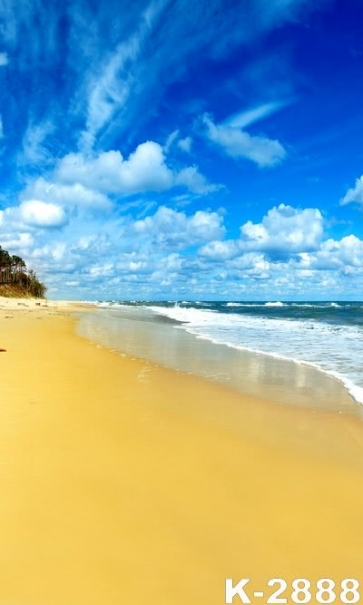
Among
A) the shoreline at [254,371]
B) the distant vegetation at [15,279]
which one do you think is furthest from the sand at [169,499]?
the distant vegetation at [15,279]

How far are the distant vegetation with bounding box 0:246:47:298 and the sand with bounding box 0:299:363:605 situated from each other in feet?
325

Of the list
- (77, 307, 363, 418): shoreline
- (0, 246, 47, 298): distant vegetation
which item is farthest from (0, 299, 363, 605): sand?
(0, 246, 47, 298): distant vegetation

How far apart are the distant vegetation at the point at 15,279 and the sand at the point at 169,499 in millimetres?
99169

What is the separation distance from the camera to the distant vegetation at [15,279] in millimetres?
103000

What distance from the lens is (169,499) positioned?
166 inches

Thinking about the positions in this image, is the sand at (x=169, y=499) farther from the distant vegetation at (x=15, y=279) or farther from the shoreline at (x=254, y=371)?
the distant vegetation at (x=15, y=279)

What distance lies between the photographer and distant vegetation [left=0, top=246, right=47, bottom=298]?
338ft

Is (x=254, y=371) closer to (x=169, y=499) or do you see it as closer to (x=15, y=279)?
(x=169, y=499)

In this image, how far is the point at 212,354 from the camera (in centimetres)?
1539

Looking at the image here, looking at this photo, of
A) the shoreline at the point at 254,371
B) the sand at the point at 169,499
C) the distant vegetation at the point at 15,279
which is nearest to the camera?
the sand at the point at 169,499

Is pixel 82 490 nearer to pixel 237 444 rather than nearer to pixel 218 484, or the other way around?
pixel 218 484

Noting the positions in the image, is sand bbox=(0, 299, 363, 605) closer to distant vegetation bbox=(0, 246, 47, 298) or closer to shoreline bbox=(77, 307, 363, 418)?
shoreline bbox=(77, 307, 363, 418)

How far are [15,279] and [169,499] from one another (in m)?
115

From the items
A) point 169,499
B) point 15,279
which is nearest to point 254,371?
point 169,499
